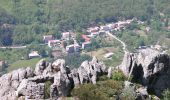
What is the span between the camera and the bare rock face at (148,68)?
79.3 ft

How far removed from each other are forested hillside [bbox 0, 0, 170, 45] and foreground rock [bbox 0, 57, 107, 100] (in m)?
71.0

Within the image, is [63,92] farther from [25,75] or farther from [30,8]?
[30,8]

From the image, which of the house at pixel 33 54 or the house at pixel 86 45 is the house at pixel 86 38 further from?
the house at pixel 33 54

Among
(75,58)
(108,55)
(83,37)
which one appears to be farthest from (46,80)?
(83,37)

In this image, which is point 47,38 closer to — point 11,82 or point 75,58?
point 75,58

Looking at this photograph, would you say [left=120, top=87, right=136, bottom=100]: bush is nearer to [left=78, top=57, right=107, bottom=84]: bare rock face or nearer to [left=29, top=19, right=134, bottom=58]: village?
[left=78, top=57, right=107, bottom=84]: bare rock face

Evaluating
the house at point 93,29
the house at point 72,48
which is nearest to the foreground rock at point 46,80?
the house at point 72,48

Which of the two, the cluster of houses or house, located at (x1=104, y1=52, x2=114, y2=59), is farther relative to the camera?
the cluster of houses

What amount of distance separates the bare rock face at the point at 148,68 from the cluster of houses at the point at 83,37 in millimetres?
59550

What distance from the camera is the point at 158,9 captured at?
349 ft

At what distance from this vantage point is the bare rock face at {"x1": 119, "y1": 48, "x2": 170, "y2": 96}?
79.3ft

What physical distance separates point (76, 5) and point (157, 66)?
82093mm

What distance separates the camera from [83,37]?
91375mm

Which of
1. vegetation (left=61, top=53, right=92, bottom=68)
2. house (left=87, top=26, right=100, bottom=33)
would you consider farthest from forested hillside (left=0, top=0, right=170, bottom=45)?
vegetation (left=61, top=53, right=92, bottom=68)
